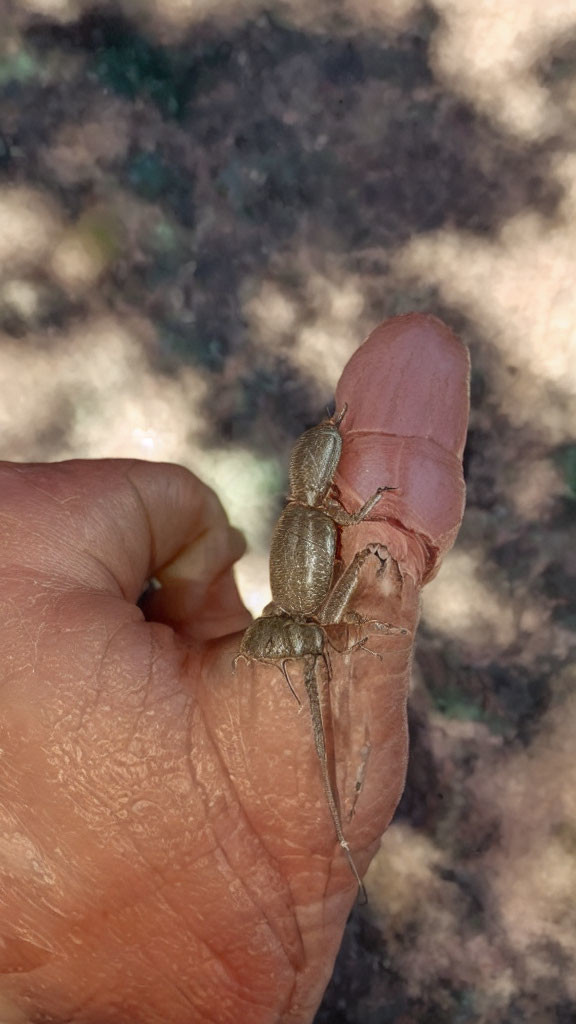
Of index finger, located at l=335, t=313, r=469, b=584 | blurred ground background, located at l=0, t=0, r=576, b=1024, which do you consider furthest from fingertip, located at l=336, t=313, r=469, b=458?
blurred ground background, located at l=0, t=0, r=576, b=1024

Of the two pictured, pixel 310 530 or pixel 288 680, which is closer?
pixel 288 680

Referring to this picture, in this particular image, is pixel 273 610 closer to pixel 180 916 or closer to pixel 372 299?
pixel 180 916

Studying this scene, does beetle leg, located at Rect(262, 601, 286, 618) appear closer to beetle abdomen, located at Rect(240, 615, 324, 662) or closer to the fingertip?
beetle abdomen, located at Rect(240, 615, 324, 662)

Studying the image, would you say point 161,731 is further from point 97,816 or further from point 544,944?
point 544,944

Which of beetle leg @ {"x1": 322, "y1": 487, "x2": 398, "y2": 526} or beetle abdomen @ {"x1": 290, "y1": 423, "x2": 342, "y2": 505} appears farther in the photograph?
beetle abdomen @ {"x1": 290, "y1": 423, "x2": 342, "y2": 505}

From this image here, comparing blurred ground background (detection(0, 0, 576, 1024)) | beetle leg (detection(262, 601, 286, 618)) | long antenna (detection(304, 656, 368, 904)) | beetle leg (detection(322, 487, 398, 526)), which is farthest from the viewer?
blurred ground background (detection(0, 0, 576, 1024))

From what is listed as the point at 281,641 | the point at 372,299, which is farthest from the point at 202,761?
the point at 372,299

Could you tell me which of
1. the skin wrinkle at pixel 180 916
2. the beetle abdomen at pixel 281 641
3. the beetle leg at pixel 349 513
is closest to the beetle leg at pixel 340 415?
the beetle leg at pixel 349 513
